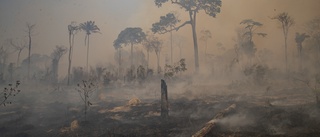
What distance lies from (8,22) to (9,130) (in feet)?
122

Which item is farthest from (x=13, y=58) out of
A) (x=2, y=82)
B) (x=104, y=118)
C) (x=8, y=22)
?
(x=104, y=118)

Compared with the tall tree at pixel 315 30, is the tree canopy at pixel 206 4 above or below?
above

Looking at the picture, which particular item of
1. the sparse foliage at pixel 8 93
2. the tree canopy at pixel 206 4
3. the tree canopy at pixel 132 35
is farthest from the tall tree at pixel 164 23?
the sparse foliage at pixel 8 93

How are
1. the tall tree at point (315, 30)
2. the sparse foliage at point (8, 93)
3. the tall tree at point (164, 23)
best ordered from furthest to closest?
the tall tree at point (315, 30), the tall tree at point (164, 23), the sparse foliage at point (8, 93)

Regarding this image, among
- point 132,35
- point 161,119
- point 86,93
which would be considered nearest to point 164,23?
point 132,35

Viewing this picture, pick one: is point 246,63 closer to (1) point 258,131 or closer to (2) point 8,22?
(1) point 258,131

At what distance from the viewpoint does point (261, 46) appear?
138 ft

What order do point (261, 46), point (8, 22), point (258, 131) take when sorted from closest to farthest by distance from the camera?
point (258, 131) → point (261, 46) → point (8, 22)

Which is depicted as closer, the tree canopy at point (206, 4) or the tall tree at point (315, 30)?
the tree canopy at point (206, 4)

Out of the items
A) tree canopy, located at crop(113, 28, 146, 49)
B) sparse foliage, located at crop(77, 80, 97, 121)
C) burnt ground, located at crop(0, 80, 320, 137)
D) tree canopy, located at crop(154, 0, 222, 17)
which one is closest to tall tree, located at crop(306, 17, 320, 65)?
tree canopy, located at crop(154, 0, 222, 17)

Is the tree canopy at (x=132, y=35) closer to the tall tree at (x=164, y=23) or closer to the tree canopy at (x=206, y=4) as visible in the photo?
the tall tree at (x=164, y=23)

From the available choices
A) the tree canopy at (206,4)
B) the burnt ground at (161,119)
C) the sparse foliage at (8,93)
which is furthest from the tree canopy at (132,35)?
the burnt ground at (161,119)

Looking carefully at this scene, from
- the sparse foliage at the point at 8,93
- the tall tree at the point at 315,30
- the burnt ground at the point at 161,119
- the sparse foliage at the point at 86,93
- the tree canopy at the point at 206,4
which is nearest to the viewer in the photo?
the burnt ground at the point at 161,119

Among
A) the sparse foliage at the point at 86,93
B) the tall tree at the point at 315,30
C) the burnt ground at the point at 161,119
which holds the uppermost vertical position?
the tall tree at the point at 315,30
